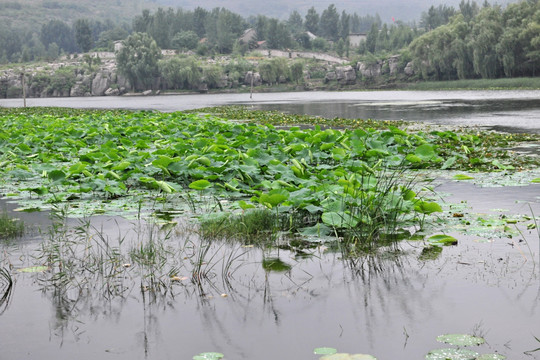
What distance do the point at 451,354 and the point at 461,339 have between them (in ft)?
0.79

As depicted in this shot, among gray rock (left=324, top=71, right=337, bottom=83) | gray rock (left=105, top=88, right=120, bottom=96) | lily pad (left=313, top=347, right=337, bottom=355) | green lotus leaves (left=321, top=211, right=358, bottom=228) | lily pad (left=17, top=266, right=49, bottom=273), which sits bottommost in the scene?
lily pad (left=313, top=347, right=337, bottom=355)

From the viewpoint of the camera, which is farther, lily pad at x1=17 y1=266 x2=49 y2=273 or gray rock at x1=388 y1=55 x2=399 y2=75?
gray rock at x1=388 y1=55 x2=399 y2=75

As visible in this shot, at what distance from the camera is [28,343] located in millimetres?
3979

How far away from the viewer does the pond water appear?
3.87m

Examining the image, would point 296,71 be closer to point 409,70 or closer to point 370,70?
point 370,70

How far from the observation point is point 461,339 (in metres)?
3.82

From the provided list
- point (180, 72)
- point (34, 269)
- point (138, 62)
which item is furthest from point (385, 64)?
point (34, 269)

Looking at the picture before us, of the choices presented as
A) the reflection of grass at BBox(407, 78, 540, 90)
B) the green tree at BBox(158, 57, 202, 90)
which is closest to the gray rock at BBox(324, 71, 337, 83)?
the green tree at BBox(158, 57, 202, 90)

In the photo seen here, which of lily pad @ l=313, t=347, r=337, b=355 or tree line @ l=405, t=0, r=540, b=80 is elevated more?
tree line @ l=405, t=0, r=540, b=80

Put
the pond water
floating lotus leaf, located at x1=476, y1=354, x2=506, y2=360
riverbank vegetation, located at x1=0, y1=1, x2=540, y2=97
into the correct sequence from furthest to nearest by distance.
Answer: riverbank vegetation, located at x1=0, y1=1, x2=540, y2=97 < the pond water < floating lotus leaf, located at x1=476, y1=354, x2=506, y2=360

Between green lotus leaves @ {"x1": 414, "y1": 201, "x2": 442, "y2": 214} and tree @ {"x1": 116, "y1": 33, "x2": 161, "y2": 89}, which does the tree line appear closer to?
tree @ {"x1": 116, "y1": 33, "x2": 161, "y2": 89}

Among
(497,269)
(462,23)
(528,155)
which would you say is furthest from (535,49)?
(497,269)

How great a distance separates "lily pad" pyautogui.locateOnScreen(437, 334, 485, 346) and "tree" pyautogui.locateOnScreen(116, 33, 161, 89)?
5626 inches

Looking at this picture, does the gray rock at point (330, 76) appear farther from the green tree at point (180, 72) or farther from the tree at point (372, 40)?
the tree at point (372, 40)
